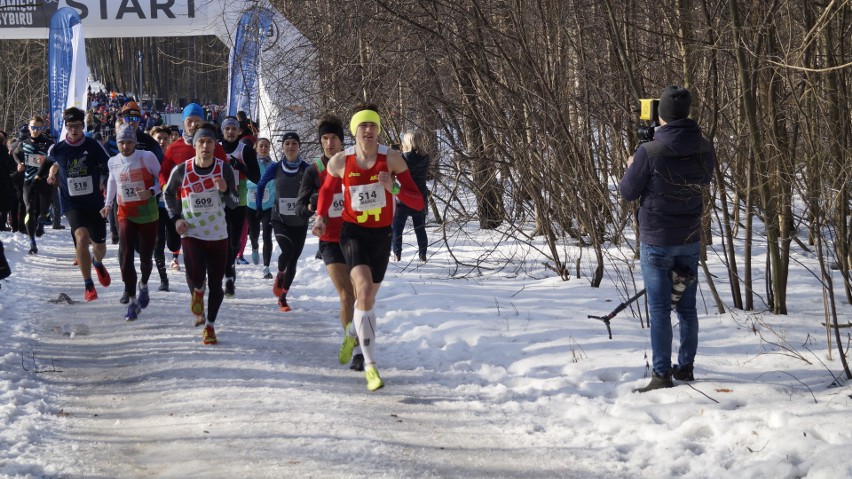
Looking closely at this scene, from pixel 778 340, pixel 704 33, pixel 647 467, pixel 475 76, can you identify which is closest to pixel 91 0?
Result: pixel 475 76

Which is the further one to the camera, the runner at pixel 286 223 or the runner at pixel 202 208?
the runner at pixel 286 223

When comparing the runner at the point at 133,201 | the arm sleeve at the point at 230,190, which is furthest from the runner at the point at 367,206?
the runner at the point at 133,201

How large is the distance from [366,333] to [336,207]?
3.58ft

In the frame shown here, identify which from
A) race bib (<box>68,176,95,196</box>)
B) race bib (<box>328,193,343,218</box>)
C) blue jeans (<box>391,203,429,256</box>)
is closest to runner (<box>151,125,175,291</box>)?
race bib (<box>68,176,95,196</box>)

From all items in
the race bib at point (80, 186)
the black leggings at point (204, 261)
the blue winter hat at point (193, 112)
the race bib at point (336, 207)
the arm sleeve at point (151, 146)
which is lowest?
the black leggings at point (204, 261)

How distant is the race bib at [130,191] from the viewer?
31.2ft

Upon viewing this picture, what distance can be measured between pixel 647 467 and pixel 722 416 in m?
0.78

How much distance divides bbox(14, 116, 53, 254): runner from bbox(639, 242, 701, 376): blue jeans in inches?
440

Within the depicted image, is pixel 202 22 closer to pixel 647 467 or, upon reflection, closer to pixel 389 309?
pixel 389 309

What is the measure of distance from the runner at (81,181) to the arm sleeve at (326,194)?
12.9 feet

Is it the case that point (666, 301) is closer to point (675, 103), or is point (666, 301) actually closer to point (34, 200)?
point (675, 103)

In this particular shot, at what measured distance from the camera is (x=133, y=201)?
953 centimetres

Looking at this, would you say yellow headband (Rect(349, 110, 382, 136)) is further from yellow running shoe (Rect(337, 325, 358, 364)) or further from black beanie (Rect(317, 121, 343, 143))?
yellow running shoe (Rect(337, 325, 358, 364))

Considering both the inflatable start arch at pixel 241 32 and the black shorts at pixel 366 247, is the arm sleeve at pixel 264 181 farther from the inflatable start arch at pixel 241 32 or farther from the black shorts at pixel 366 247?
the inflatable start arch at pixel 241 32
